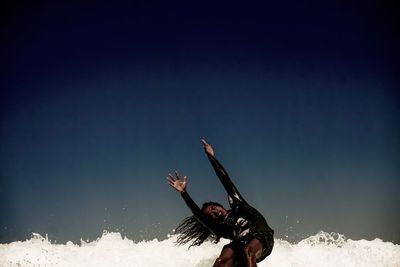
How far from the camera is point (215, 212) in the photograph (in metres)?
5.47

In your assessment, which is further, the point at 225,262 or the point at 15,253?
the point at 15,253

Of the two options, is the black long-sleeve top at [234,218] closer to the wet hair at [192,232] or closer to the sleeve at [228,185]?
the sleeve at [228,185]

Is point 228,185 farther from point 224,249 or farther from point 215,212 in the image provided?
point 224,249

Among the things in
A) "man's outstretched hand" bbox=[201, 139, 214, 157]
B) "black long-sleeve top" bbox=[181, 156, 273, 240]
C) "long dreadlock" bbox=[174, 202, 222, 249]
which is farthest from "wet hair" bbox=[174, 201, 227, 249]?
"man's outstretched hand" bbox=[201, 139, 214, 157]

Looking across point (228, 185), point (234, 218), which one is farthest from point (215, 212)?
point (228, 185)

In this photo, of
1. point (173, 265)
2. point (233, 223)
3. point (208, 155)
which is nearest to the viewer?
point (233, 223)

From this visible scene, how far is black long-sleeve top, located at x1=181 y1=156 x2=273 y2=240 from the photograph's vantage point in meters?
5.22

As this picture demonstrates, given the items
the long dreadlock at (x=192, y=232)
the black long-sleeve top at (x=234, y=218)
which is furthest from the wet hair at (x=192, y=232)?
the black long-sleeve top at (x=234, y=218)

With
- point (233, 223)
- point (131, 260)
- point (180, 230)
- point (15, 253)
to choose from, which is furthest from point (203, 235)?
point (15, 253)

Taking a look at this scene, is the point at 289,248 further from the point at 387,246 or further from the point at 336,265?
the point at 387,246

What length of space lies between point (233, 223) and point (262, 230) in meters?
0.49

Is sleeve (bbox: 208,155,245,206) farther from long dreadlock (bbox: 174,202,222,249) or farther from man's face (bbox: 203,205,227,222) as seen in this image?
long dreadlock (bbox: 174,202,222,249)

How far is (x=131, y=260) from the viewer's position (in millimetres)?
9914

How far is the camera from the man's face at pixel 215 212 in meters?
5.45
